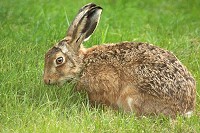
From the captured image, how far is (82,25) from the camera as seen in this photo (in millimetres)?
8477

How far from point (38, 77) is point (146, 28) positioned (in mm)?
3072

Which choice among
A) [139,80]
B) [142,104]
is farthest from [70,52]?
[142,104]

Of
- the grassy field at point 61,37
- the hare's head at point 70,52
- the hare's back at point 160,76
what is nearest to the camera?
the grassy field at point 61,37

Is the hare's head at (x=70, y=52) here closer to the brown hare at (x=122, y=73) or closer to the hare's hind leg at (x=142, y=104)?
the brown hare at (x=122, y=73)

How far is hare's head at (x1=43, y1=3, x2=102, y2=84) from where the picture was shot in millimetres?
8211

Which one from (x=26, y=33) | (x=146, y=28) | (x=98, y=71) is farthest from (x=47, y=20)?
(x=98, y=71)

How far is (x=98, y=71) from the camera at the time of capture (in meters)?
8.27

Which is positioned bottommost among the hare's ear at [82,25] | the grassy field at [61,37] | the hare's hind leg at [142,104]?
the hare's hind leg at [142,104]

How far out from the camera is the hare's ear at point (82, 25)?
8445 mm

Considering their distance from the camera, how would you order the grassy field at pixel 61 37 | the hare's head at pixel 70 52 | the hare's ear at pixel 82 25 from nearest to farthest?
the grassy field at pixel 61 37 < the hare's head at pixel 70 52 < the hare's ear at pixel 82 25

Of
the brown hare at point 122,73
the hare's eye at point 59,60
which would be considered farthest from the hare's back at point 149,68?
the hare's eye at point 59,60

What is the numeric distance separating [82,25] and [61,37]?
1252 millimetres

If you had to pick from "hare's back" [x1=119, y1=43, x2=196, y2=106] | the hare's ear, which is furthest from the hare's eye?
"hare's back" [x1=119, y1=43, x2=196, y2=106]

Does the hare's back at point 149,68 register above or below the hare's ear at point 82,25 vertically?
below
